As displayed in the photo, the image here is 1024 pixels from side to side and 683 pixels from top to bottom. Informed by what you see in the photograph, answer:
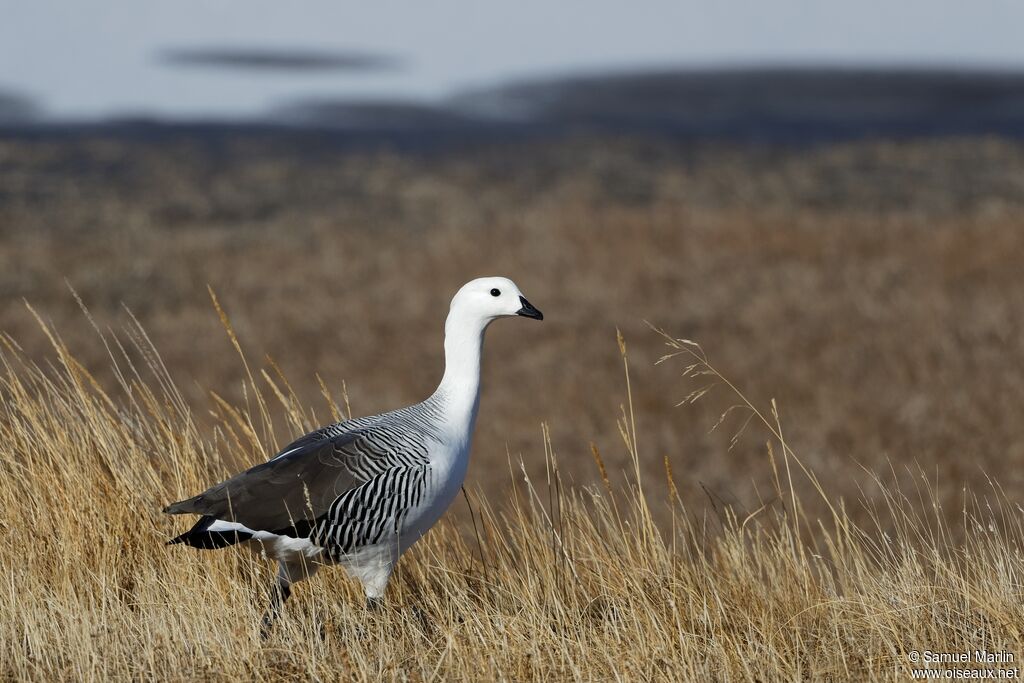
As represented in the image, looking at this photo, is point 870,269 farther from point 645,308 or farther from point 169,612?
point 169,612

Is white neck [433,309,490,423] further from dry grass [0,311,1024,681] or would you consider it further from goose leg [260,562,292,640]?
goose leg [260,562,292,640]

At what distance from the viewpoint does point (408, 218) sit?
3347cm

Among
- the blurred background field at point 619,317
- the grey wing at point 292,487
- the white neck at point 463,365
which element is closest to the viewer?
the grey wing at point 292,487

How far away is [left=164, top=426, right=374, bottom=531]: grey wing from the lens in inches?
167

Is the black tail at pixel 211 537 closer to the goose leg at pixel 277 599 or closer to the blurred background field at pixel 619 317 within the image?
the goose leg at pixel 277 599

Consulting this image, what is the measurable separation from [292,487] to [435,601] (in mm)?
983

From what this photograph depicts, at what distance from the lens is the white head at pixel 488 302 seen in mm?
4613

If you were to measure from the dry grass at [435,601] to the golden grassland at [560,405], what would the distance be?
2 centimetres

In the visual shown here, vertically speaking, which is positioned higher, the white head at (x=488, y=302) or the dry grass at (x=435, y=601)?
the white head at (x=488, y=302)

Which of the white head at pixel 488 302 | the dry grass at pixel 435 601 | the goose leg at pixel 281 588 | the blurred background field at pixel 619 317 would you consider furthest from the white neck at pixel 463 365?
the blurred background field at pixel 619 317

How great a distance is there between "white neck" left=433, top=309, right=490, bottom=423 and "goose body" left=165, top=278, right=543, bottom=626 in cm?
8

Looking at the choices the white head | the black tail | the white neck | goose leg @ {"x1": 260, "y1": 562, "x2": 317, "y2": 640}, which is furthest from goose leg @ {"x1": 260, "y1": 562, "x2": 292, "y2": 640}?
the white head

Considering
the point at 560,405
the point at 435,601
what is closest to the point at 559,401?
the point at 560,405

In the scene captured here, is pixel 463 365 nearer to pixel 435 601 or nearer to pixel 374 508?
pixel 374 508
